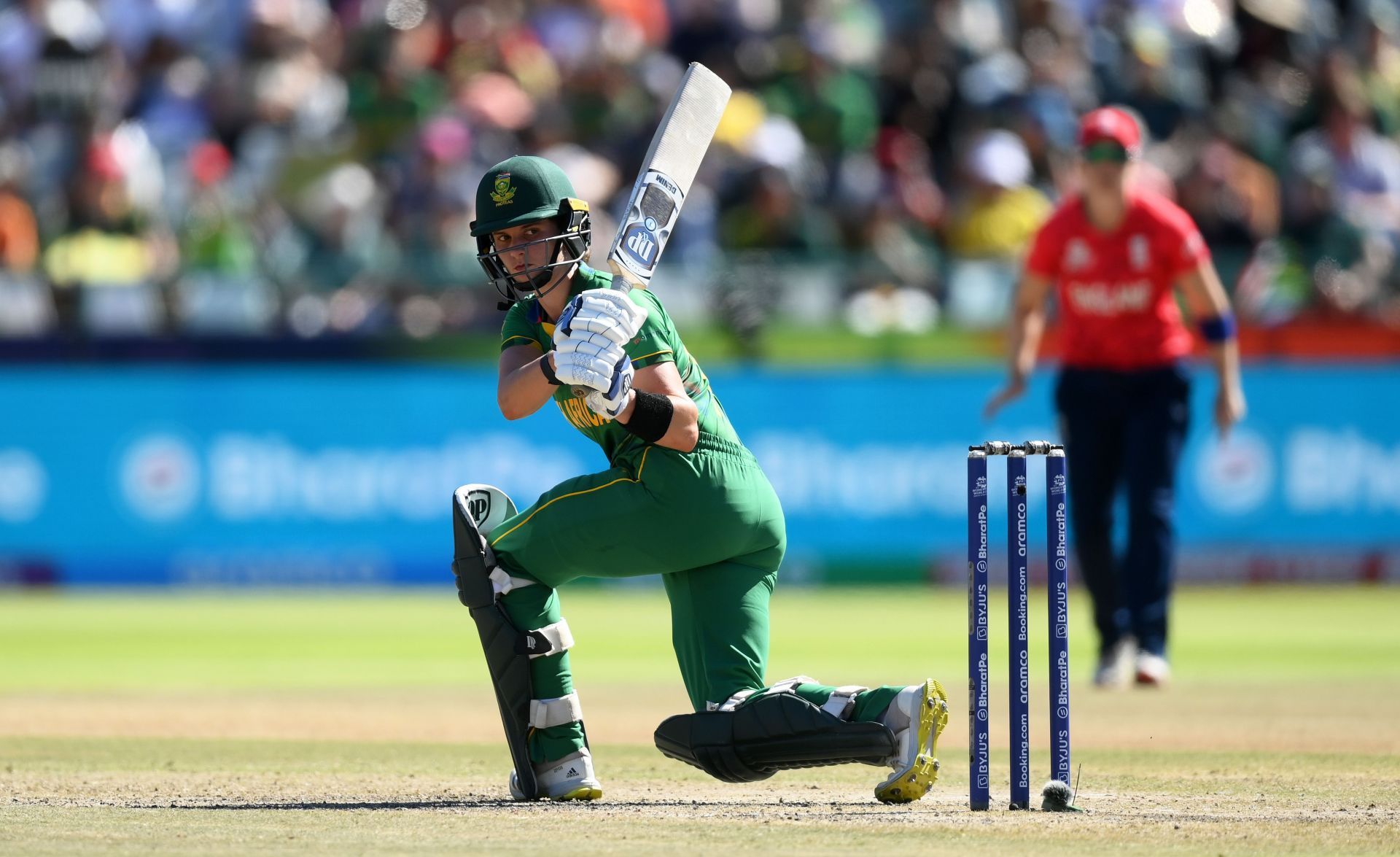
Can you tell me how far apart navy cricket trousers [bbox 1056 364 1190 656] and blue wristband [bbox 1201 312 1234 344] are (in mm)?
187

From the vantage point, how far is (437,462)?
1405cm

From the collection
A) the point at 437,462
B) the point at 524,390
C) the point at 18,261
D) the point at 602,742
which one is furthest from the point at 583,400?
the point at 18,261

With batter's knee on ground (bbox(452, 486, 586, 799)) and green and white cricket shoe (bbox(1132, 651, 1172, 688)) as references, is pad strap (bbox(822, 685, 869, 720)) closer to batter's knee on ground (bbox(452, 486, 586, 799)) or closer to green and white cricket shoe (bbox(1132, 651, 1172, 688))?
batter's knee on ground (bbox(452, 486, 586, 799))

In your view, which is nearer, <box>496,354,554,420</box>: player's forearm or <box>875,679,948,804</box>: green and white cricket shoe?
<box>875,679,948,804</box>: green and white cricket shoe

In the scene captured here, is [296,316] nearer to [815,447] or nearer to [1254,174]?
[815,447]

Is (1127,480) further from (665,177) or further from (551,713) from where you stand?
(551,713)

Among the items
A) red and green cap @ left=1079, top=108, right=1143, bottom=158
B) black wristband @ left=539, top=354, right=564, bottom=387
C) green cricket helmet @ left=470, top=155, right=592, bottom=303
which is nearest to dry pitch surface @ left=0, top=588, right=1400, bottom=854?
black wristband @ left=539, top=354, right=564, bottom=387

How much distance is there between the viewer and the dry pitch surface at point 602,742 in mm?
4758

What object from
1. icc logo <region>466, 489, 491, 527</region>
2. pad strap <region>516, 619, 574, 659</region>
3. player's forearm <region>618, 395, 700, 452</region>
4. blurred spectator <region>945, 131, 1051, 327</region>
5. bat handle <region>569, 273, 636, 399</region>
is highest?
blurred spectator <region>945, 131, 1051, 327</region>

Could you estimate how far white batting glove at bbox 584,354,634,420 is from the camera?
4.97 meters

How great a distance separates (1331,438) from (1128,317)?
6241mm

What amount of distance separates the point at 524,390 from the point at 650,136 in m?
10.6

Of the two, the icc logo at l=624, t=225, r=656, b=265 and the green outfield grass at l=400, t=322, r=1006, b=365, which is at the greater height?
the green outfield grass at l=400, t=322, r=1006, b=365

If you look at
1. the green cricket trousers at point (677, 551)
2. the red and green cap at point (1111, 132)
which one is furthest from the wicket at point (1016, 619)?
the red and green cap at point (1111, 132)
